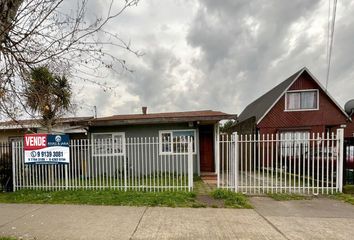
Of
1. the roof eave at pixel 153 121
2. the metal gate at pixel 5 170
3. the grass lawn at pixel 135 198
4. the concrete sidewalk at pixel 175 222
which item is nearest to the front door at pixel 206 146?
the roof eave at pixel 153 121

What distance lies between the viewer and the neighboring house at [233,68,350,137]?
20.5 meters

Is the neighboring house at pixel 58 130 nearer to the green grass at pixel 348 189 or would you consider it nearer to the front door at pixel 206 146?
the front door at pixel 206 146

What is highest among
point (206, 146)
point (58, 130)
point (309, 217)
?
point (58, 130)

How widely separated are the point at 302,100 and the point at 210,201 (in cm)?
1629

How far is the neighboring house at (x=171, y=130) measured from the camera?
1361 cm

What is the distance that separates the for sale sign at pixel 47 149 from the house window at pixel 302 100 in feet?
55.2

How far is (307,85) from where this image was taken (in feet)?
68.7

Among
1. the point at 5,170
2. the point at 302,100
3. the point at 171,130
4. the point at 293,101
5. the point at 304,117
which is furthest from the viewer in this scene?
the point at 302,100

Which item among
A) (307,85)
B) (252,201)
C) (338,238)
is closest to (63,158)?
(252,201)

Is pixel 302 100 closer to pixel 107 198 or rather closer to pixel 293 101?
pixel 293 101

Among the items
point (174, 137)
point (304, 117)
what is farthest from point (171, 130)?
point (304, 117)

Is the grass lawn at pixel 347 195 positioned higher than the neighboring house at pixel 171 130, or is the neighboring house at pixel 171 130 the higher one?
the neighboring house at pixel 171 130

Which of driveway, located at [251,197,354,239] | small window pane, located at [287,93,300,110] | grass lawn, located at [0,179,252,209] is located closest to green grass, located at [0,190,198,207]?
grass lawn, located at [0,179,252,209]

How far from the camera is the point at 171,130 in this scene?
14.6 metres
